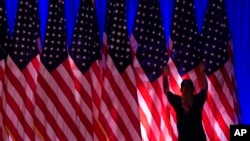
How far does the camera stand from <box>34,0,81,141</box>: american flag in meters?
7.75

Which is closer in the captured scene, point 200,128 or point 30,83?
point 200,128

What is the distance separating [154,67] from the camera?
315 inches

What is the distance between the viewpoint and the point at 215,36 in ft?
26.4

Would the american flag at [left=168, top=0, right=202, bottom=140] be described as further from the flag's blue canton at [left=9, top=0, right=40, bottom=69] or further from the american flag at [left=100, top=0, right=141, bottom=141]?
the flag's blue canton at [left=9, top=0, right=40, bottom=69]

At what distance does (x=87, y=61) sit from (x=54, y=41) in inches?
A: 20.5

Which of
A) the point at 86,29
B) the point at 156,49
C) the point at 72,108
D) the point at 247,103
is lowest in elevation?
the point at 247,103

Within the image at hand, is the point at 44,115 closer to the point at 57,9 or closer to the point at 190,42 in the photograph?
the point at 57,9

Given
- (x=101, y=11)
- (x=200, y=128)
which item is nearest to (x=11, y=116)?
(x=101, y=11)

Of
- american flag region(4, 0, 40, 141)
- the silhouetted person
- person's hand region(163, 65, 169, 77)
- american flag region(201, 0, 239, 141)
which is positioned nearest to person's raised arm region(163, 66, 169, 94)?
person's hand region(163, 65, 169, 77)

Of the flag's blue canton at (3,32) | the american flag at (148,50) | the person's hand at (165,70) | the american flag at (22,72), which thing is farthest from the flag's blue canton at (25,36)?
the person's hand at (165,70)

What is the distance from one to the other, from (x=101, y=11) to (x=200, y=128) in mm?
2217

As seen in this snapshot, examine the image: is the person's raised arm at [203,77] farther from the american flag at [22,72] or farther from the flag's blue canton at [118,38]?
the american flag at [22,72]

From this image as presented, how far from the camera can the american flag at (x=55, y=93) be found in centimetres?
775

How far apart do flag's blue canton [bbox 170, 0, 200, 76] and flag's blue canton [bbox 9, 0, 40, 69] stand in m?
1.87
